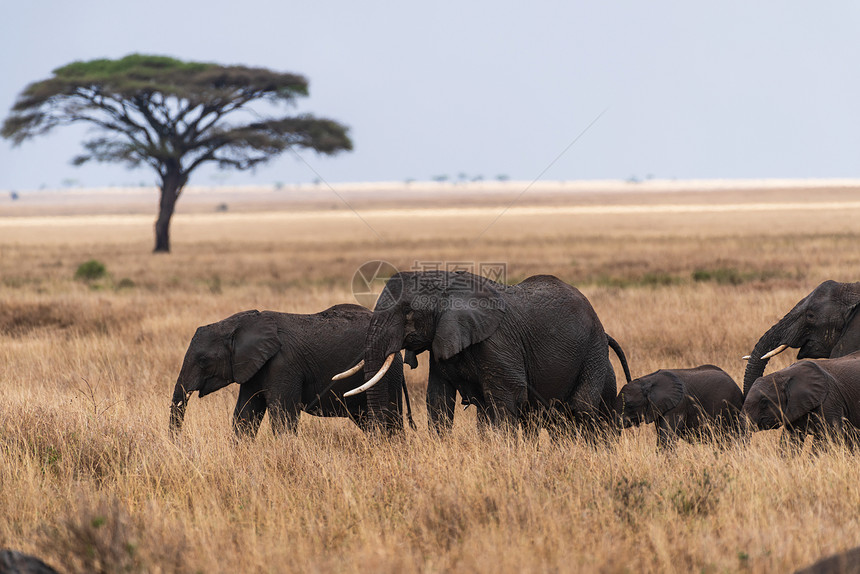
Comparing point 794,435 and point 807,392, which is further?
point 794,435

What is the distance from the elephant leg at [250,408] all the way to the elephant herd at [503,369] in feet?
0.05

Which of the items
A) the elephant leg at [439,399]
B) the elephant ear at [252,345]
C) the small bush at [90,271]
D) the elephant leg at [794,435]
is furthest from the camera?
the small bush at [90,271]

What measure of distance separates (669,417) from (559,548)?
10.7ft

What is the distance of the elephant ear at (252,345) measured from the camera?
24.7ft

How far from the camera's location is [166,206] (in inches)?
1609

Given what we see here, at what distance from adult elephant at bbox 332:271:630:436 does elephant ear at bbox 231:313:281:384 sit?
98cm

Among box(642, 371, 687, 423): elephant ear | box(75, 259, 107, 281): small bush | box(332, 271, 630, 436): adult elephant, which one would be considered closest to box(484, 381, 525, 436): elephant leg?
box(332, 271, 630, 436): adult elephant

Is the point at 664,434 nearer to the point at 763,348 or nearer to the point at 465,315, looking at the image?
the point at 763,348

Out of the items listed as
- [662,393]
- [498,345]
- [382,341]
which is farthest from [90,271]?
[662,393]

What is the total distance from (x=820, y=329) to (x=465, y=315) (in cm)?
339

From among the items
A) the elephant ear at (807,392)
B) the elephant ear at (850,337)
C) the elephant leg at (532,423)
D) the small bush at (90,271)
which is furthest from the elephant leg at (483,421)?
the small bush at (90,271)

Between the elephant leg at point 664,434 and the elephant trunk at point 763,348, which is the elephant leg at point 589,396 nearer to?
the elephant leg at point 664,434

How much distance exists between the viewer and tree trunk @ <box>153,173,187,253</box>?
132ft

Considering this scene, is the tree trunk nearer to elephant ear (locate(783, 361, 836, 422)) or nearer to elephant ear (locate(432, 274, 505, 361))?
elephant ear (locate(432, 274, 505, 361))
